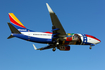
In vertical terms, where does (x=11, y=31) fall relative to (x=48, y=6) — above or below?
below

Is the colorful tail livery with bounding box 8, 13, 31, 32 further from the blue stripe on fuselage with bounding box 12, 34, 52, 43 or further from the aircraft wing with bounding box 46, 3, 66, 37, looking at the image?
the aircraft wing with bounding box 46, 3, 66, 37


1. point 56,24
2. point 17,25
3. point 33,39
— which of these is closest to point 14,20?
point 17,25

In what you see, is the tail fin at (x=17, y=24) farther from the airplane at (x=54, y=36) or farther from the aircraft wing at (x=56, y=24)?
the aircraft wing at (x=56, y=24)

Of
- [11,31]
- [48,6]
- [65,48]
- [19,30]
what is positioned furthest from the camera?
[65,48]

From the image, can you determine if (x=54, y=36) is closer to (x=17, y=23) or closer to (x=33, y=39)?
(x=33, y=39)

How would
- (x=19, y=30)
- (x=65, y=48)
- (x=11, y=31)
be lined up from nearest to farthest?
(x=11, y=31)
(x=19, y=30)
(x=65, y=48)

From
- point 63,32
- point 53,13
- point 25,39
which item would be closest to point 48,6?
point 53,13

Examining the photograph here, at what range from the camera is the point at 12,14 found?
61125mm

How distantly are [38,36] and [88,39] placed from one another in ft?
52.9

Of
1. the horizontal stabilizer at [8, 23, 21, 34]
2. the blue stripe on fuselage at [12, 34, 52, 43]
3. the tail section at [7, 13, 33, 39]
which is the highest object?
the tail section at [7, 13, 33, 39]

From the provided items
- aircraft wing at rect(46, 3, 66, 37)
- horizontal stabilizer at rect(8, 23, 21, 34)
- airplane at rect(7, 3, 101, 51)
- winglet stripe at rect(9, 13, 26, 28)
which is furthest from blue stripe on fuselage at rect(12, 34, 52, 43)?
winglet stripe at rect(9, 13, 26, 28)

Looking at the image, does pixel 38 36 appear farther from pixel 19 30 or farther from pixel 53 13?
pixel 53 13

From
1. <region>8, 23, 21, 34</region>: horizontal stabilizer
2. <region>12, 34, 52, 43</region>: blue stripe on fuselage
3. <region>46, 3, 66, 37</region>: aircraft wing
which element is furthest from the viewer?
<region>12, 34, 52, 43</region>: blue stripe on fuselage

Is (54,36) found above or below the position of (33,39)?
above
